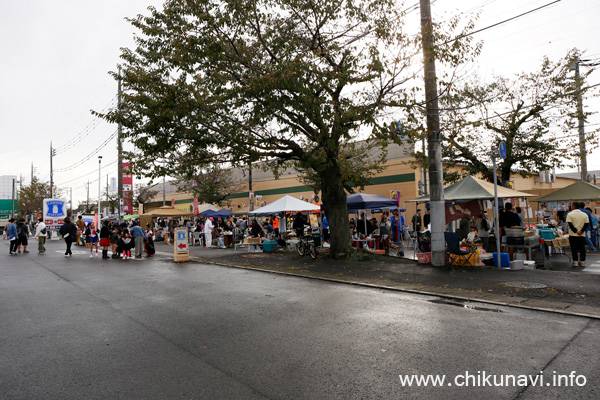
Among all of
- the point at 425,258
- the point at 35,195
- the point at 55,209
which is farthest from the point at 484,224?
the point at 35,195

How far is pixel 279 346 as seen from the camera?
16.4 ft

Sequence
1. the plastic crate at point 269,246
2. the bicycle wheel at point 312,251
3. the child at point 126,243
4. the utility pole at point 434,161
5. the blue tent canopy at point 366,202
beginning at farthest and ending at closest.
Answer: the plastic crate at point 269,246 → the child at point 126,243 → the blue tent canopy at point 366,202 → the bicycle wheel at point 312,251 → the utility pole at point 434,161

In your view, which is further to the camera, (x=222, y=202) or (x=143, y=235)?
(x=222, y=202)

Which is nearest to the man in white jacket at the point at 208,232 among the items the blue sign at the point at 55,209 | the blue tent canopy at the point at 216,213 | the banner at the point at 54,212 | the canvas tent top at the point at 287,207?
the blue tent canopy at the point at 216,213

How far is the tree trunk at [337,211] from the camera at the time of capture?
14328mm

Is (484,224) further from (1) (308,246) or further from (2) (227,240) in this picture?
(2) (227,240)

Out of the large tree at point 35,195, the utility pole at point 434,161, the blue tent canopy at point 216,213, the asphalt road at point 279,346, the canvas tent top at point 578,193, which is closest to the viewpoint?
the asphalt road at point 279,346

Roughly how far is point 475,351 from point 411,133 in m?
7.80

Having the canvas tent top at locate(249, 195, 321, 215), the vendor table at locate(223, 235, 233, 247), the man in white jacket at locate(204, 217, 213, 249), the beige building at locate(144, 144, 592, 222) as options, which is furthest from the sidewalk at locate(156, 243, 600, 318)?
the beige building at locate(144, 144, 592, 222)

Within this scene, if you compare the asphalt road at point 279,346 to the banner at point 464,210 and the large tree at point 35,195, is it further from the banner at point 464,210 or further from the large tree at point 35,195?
the large tree at point 35,195

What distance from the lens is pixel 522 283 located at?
29.2 feet

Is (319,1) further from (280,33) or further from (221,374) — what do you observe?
(221,374)

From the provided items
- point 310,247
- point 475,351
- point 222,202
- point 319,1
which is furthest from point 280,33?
point 222,202

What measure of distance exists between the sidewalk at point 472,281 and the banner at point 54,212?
24573 mm
